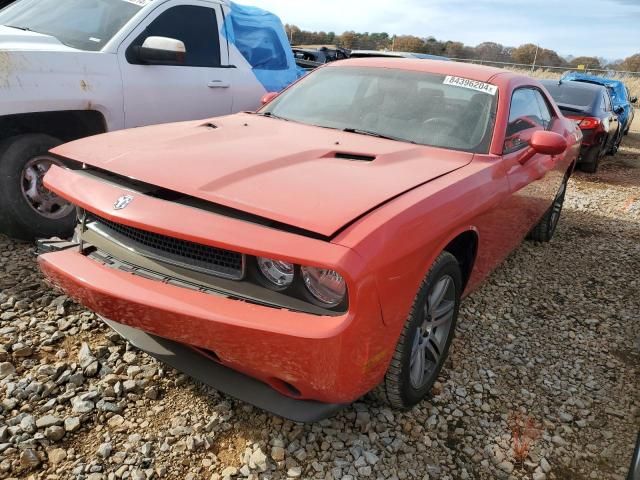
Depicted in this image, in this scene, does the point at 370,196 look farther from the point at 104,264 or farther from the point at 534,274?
the point at 534,274

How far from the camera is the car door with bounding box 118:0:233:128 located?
3.88 meters

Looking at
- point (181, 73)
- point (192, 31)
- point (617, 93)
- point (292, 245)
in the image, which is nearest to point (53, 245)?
point (292, 245)

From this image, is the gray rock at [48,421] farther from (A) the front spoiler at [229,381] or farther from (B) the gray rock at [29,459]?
(A) the front spoiler at [229,381]

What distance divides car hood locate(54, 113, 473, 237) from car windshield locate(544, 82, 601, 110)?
737 centimetres

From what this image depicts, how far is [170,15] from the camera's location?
4195mm

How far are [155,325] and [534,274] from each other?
138 inches

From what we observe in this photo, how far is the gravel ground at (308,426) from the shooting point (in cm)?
207

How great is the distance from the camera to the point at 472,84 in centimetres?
323

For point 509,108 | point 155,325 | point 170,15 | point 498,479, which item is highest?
point 170,15

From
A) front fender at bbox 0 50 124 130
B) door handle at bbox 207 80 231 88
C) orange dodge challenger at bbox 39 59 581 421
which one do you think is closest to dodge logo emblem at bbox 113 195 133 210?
orange dodge challenger at bbox 39 59 581 421

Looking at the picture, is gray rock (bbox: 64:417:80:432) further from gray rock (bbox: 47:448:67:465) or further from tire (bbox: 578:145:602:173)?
tire (bbox: 578:145:602:173)

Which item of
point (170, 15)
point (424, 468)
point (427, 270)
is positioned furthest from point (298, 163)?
point (170, 15)

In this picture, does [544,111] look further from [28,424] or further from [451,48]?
[451,48]

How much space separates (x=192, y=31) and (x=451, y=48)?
3987 centimetres
